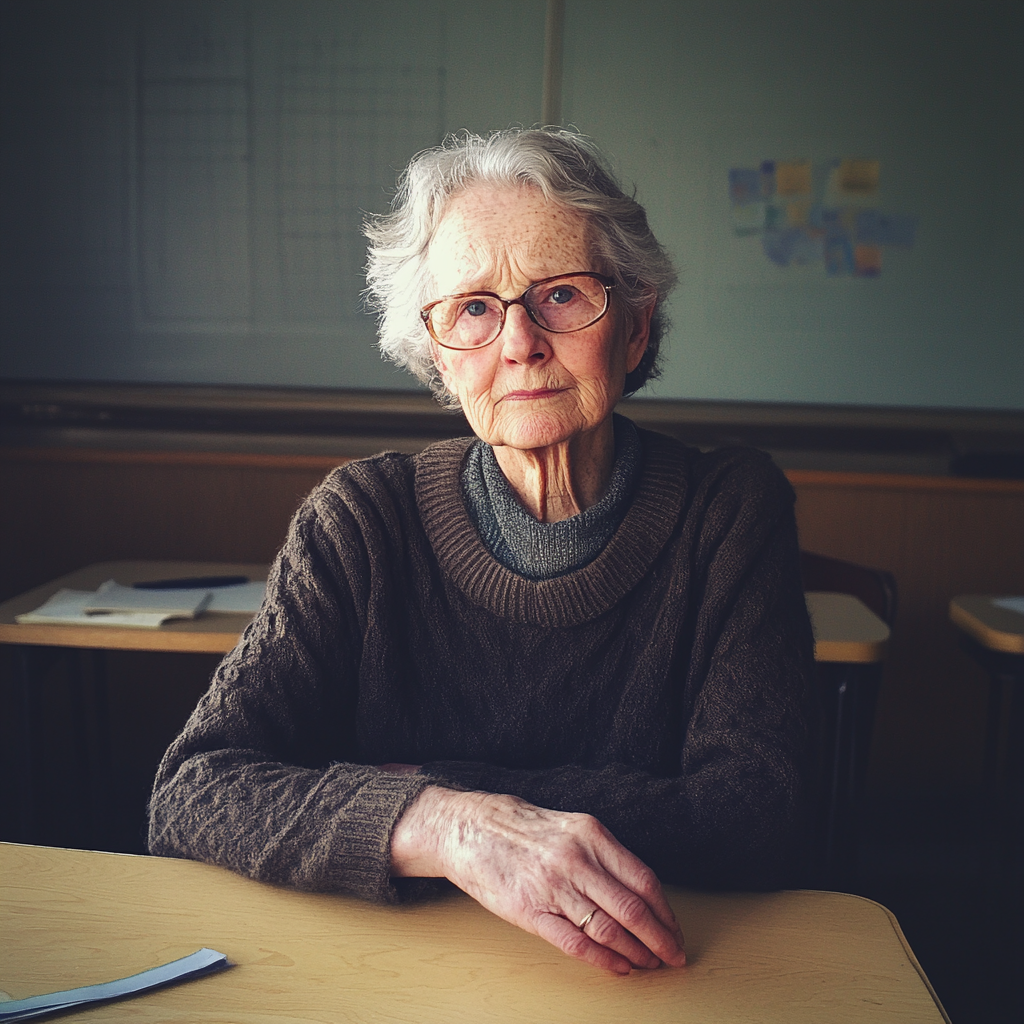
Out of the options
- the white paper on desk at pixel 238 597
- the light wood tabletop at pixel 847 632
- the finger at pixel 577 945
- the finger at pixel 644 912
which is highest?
the finger at pixel 644 912

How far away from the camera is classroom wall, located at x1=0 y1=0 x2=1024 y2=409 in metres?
2.95

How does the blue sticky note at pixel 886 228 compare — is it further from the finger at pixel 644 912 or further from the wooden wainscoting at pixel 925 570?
the finger at pixel 644 912

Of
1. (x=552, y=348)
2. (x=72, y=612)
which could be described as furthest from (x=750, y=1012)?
(x=72, y=612)

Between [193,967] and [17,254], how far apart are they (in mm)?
2935

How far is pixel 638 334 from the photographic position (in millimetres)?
1340

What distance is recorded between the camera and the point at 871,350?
9.97 ft

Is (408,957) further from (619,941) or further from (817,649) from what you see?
(817,649)

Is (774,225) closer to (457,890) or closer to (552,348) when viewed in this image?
(552,348)

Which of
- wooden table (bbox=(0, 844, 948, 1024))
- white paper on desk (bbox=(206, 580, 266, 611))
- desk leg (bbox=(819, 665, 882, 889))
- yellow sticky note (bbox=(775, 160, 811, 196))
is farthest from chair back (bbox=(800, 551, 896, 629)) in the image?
wooden table (bbox=(0, 844, 948, 1024))

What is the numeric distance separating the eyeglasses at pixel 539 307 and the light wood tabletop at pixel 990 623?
1.37 meters

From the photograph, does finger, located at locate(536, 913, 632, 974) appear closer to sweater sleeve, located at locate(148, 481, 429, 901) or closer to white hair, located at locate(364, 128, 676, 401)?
sweater sleeve, located at locate(148, 481, 429, 901)

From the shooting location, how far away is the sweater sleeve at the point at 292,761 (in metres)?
0.88

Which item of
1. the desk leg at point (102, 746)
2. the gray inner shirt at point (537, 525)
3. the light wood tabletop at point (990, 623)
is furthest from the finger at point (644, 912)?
the desk leg at point (102, 746)

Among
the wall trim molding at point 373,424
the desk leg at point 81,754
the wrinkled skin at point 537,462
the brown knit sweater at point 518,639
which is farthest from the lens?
the wall trim molding at point 373,424
